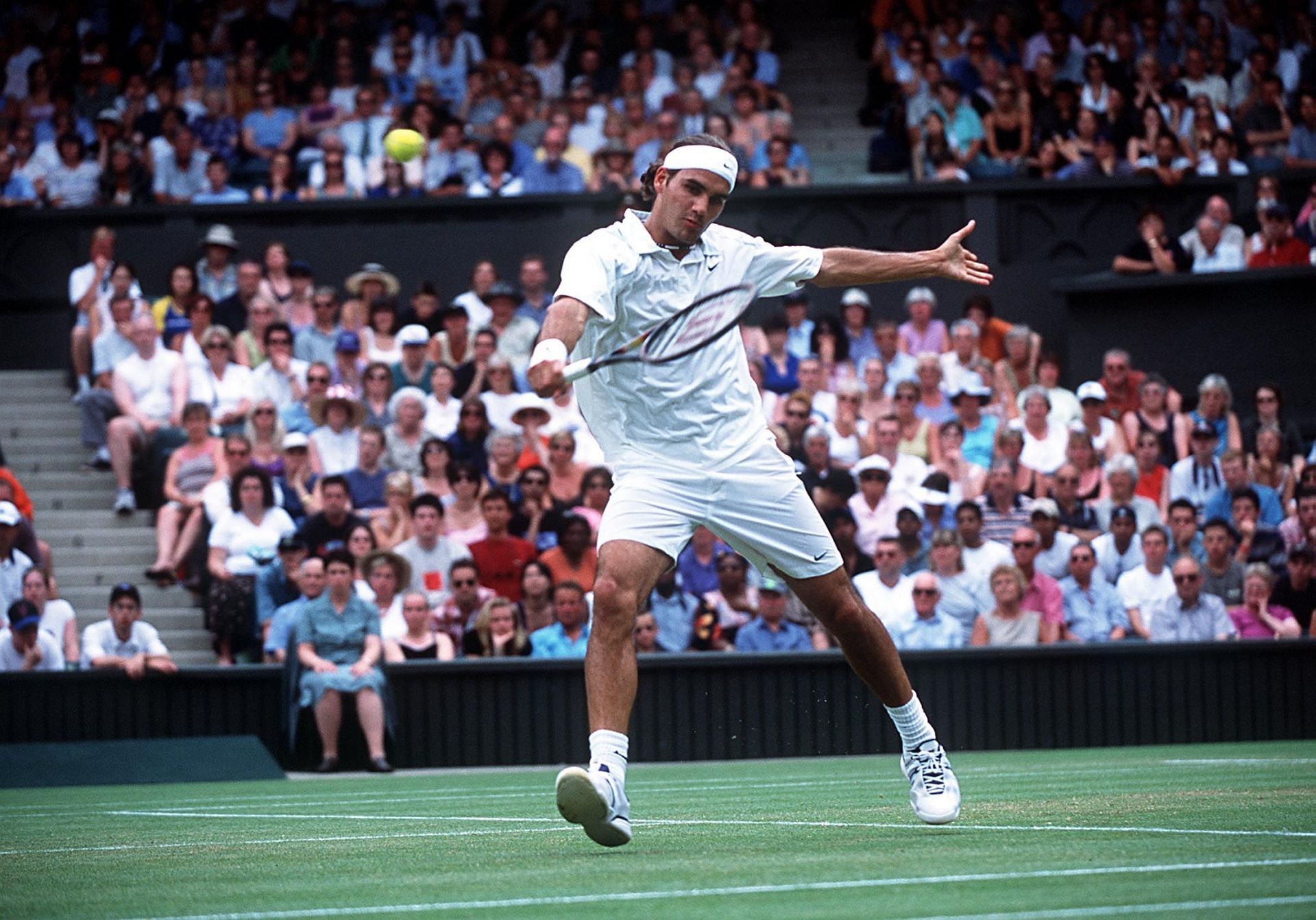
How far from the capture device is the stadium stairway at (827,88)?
2120cm

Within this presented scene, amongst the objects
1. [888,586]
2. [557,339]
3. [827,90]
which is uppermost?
[827,90]

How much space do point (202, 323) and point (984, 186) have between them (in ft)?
23.8

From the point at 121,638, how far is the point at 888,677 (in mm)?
7925

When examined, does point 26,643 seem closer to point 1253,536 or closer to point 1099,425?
point 1099,425

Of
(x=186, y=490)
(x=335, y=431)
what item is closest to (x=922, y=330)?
(x=335, y=431)

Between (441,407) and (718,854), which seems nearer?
(718,854)

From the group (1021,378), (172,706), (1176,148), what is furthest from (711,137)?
(1176,148)

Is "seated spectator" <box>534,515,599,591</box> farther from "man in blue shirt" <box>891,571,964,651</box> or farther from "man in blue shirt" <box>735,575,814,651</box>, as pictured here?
"man in blue shirt" <box>891,571,964,651</box>

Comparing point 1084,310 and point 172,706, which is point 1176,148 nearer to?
point 1084,310

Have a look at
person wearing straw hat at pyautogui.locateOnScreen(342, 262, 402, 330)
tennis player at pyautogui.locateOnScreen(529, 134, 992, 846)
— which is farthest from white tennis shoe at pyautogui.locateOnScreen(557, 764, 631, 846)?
person wearing straw hat at pyautogui.locateOnScreen(342, 262, 402, 330)

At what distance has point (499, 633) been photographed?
1342cm

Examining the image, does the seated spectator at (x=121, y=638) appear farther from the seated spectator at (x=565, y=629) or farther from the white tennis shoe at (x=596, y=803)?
the white tennis shoe at (x=596, y=803)

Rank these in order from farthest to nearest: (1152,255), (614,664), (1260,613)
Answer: (1152,255), (1260,613), (614,664)

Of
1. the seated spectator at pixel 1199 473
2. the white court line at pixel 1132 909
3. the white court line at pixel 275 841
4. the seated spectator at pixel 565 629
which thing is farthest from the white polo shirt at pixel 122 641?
the white court line at pixel 1132 909
